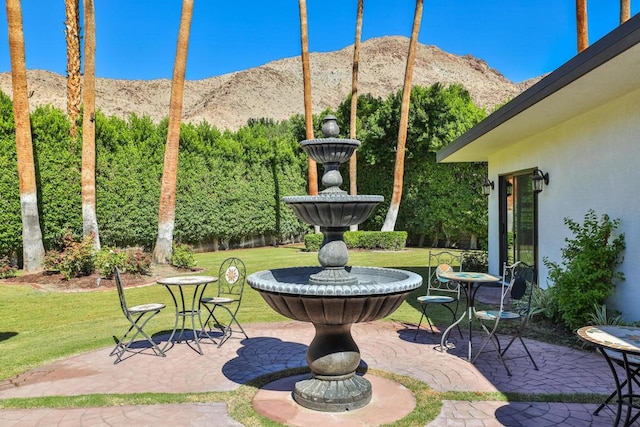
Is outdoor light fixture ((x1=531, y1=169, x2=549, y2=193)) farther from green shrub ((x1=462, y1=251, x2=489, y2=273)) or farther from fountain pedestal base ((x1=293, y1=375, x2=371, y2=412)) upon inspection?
fountain pedestal base ((x1=293, y1=375, x2=371, y2=412))

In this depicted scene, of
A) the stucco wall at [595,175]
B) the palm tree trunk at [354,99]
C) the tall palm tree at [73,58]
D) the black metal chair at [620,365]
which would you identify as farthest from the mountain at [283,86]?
the black metal chair at [620,365]

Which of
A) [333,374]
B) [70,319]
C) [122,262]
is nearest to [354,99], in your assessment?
[122,262]

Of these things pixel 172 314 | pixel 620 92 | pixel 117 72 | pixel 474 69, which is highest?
pixel 474 69

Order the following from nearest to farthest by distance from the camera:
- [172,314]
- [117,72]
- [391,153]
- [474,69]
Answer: [172,314], [391,153], [117,72], [474,69]

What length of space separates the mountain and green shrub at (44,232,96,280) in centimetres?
4914

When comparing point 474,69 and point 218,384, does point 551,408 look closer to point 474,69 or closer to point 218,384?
point 218,384

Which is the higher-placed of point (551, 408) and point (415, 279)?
point (415, 279)

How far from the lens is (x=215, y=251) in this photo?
18859mm

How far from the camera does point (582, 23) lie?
11.4 m

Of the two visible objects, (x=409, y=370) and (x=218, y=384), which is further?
(x=409, y=370)

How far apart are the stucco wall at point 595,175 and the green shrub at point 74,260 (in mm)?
10099

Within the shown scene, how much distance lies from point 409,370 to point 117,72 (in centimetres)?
7282

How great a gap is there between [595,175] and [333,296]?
5.22 metres

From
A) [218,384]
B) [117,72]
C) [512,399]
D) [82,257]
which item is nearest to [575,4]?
[512,399]
